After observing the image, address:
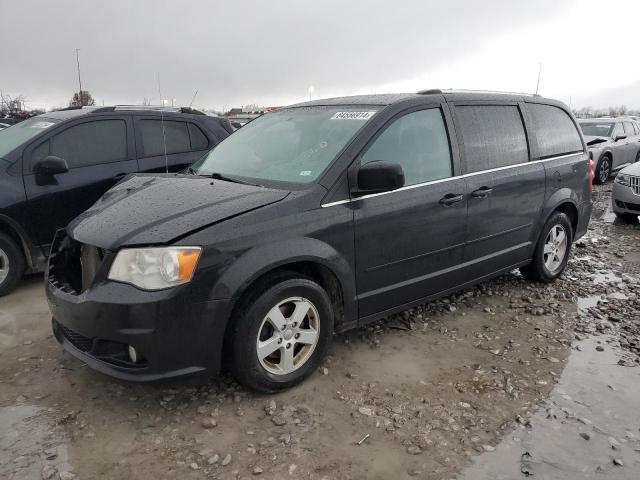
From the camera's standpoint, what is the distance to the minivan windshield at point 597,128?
12.8 metres

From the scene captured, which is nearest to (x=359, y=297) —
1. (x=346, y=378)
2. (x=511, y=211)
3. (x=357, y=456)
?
(x=346, y=378)

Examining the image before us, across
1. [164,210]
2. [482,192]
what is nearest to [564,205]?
[482,192]

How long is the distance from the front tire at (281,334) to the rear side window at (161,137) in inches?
132

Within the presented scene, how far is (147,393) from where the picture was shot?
3.05m

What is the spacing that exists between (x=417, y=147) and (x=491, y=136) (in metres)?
0.90

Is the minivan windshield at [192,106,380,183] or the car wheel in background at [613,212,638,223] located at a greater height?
the minivan windshield at [192,106,380,183]

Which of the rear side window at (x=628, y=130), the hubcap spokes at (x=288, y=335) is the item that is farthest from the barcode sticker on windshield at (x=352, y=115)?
the rear side window at (x=628, y=130)

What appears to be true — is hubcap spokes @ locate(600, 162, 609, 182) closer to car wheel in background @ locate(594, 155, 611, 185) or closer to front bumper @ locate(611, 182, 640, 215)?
car wheel in background @ locate(594, 155, 611, 185)

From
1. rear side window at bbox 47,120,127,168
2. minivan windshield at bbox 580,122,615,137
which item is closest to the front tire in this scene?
rear side window at bbox 47,120,127,168

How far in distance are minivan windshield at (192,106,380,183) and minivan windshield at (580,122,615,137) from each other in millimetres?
11217

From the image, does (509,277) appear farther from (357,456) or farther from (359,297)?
(357,456)

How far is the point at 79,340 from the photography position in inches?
114

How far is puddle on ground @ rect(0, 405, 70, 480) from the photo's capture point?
2395 mm

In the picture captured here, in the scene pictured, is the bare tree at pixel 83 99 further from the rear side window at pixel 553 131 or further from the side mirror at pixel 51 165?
the rear side window at pixel 553 131
